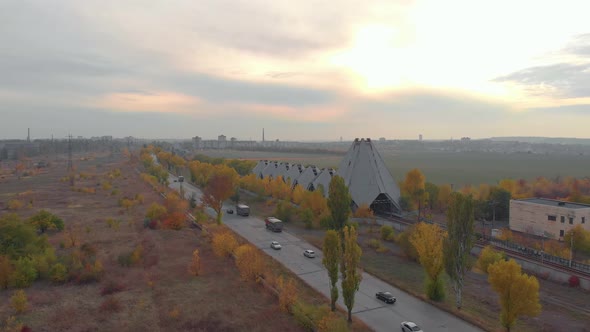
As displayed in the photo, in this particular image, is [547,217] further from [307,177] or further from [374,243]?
[307,177]

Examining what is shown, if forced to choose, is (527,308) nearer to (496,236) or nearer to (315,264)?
(315,264)

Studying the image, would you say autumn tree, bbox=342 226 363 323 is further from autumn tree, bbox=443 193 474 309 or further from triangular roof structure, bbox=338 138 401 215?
triangular roof structure, bbox=338 138 401 215

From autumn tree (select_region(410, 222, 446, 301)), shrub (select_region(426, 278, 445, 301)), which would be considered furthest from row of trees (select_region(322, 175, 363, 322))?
shrub (select_region(426, 278, 445, 301))

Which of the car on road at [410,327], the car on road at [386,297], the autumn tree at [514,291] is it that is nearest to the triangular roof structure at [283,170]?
the car on road at [386,297]

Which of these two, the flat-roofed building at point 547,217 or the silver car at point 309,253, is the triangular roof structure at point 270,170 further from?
the flat-roofed building at point 547,217

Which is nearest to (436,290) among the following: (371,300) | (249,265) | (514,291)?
(371,300)

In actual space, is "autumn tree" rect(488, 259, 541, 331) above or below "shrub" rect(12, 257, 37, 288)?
above

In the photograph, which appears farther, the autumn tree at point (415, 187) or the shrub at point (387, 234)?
the autumn tree at point (415, 187)
